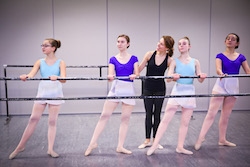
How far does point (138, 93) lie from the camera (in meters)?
5.05

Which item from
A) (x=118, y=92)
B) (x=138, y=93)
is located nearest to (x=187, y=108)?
(x=118, y=92)

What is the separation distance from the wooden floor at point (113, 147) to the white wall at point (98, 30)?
90 cm

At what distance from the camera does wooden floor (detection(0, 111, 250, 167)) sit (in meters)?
Answer: 2.51

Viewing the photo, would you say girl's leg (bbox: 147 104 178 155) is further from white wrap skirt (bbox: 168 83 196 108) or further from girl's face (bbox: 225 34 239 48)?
girl's face (bbox: 225 34 239 48)

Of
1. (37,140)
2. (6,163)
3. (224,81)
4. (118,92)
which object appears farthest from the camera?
(37,140)

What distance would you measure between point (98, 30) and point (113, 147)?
265 centimetres

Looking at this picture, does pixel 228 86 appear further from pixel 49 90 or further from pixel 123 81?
pixel 49 90

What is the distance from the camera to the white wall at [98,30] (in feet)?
15.3

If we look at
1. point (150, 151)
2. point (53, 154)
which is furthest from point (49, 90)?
→ point (150, 151)

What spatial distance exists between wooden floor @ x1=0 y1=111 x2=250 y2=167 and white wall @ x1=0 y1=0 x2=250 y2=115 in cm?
90

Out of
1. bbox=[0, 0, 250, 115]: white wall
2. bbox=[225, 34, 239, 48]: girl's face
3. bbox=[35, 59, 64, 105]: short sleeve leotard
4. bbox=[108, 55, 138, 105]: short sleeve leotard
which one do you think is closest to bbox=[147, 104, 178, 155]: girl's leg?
bbox=[108, 55, 138, 105]: short sleeve leotard

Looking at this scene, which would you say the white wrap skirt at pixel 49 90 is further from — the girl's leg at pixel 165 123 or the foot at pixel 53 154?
the girl's leg at pixel 165 123

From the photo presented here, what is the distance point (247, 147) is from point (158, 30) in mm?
2861

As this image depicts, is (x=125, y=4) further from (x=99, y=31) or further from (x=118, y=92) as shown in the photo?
(x=118, y=92)
